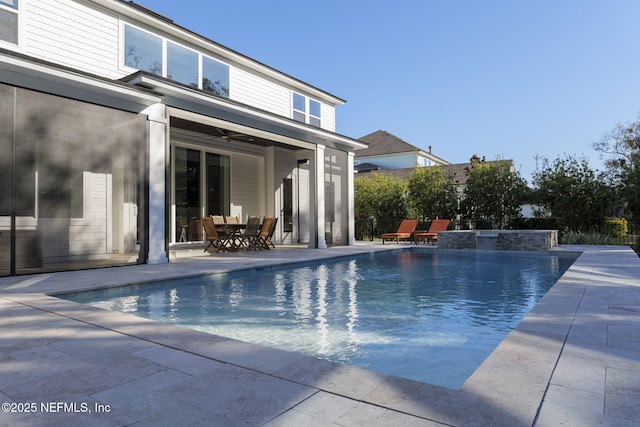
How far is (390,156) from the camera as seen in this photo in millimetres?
31656

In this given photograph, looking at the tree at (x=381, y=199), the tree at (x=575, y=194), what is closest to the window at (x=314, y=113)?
the tree at (x=381, y=199)

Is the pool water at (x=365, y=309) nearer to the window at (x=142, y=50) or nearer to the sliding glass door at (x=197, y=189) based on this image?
the sliding glass door at (x=197, y=189)

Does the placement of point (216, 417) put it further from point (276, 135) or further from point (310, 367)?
point (276, 135)

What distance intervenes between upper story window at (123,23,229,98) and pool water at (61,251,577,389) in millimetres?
5378

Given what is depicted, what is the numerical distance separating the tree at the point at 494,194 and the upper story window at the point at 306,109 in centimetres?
610

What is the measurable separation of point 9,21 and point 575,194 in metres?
15.3

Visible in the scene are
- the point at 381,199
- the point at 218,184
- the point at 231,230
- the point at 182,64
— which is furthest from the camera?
the point at 381,199

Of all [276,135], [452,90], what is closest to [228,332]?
[276,135]

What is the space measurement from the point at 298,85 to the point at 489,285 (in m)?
9.15

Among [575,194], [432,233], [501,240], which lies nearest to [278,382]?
[501,240]

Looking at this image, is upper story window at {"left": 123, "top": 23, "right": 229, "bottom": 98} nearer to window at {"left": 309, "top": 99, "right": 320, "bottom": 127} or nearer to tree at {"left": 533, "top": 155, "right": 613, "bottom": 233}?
window at {"left": 309, "top": 99, "right": 320, "bottom": 127}

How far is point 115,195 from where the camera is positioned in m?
7.87

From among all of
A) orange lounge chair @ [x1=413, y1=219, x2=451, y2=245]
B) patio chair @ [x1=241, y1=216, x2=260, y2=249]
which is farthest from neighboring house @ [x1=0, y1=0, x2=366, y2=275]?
orange lounge chair @ [x1=413, y1=219, x2=451, y2=245]

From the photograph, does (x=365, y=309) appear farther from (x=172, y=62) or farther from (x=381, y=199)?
(x=381, y=199)
